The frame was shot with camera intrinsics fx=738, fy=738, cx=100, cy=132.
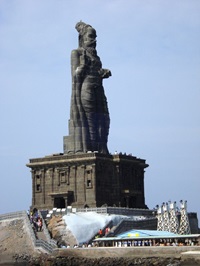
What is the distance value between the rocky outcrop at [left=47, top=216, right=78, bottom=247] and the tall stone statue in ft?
49.9

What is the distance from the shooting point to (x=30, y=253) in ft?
189

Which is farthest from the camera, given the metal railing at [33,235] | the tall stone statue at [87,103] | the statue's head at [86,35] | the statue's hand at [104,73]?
the statue's hand at [104,73]

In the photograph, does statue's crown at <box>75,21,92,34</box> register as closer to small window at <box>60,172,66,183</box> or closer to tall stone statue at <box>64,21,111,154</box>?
tall stone statue at <box>64,21,111,154</box>

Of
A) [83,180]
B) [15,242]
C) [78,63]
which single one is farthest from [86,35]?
[15,242]

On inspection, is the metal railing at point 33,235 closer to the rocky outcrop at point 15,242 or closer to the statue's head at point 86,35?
the rocky outcrop at point 15,242

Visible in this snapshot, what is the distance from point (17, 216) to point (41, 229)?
3.41 m

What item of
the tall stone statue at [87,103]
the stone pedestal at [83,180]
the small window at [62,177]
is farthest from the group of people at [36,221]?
the tall stone statue at [87,103]

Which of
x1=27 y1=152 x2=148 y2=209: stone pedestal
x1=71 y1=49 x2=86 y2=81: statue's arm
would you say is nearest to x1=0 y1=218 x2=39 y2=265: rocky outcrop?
x1=27 y1=152 x2=148 y2=209: stone pedestal

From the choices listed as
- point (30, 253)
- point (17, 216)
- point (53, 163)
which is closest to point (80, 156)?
point (53, 163)

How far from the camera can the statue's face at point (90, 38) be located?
80250 millimetres

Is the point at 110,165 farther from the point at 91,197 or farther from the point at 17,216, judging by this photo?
the point at 17,216

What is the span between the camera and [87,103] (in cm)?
7906

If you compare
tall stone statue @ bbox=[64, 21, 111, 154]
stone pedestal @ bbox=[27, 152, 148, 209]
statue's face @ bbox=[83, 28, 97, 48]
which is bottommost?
stone pedestal @ bbox=[27, 152, 148, 209]

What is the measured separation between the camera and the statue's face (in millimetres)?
80250
